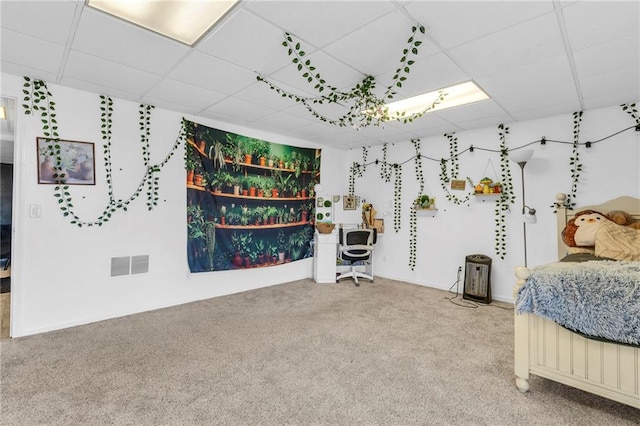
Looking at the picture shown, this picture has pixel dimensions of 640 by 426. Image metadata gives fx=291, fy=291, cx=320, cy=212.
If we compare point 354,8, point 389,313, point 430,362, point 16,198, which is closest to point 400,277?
point 389,313

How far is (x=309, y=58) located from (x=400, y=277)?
3810mm

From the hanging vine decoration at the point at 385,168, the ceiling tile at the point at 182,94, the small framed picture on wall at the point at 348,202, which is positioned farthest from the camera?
the small framed picture on wall at the point at 348,202

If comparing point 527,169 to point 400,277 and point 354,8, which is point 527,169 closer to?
point 400,277

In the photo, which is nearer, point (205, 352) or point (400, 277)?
point (205, 352)

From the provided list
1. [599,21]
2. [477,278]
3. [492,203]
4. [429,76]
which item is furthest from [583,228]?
[429,76]

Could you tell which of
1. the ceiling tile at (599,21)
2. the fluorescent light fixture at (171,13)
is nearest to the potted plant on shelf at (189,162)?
the fluorescent light fixture at (171,13)

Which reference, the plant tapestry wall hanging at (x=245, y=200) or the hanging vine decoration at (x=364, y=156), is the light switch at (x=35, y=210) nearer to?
the plant tapestry wall hanging at (x=245, y=200)

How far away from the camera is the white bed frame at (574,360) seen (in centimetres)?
162

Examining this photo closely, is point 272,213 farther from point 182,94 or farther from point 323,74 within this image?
point 323,74

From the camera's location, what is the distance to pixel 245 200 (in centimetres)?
416

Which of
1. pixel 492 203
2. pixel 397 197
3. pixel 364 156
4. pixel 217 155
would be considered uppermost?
pixel 364 156

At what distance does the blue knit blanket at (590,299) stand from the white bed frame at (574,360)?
0.09 meters

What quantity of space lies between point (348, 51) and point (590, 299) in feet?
7.26

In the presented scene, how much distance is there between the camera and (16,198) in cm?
268
